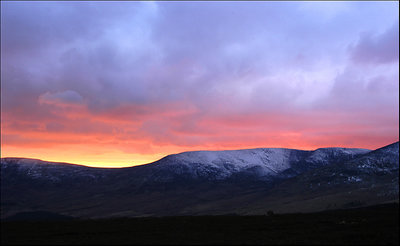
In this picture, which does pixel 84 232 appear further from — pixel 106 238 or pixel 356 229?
pixel 356 229

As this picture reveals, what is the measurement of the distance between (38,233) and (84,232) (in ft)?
26.4

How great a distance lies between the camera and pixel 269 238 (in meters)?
53.6

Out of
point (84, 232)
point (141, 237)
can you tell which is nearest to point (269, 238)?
point (141, 237)

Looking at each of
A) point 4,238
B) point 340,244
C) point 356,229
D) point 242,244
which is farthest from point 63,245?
point 356,229

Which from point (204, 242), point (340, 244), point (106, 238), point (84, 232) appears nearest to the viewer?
point (340, 244)

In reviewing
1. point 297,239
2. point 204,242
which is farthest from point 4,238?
point 297,239

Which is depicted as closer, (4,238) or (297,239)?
(297,239)

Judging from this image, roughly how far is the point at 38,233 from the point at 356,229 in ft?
167

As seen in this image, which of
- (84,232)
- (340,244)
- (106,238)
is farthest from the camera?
(84,232)

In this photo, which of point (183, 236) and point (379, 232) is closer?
point (379, 232)

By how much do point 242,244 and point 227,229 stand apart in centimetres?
1883

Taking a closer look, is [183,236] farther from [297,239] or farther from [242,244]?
[297,239]

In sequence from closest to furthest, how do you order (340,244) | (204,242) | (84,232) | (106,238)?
1. (340,244)
2. (204,242)
3. (106,238)
4. (84,232)

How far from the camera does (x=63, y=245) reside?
5188cm
